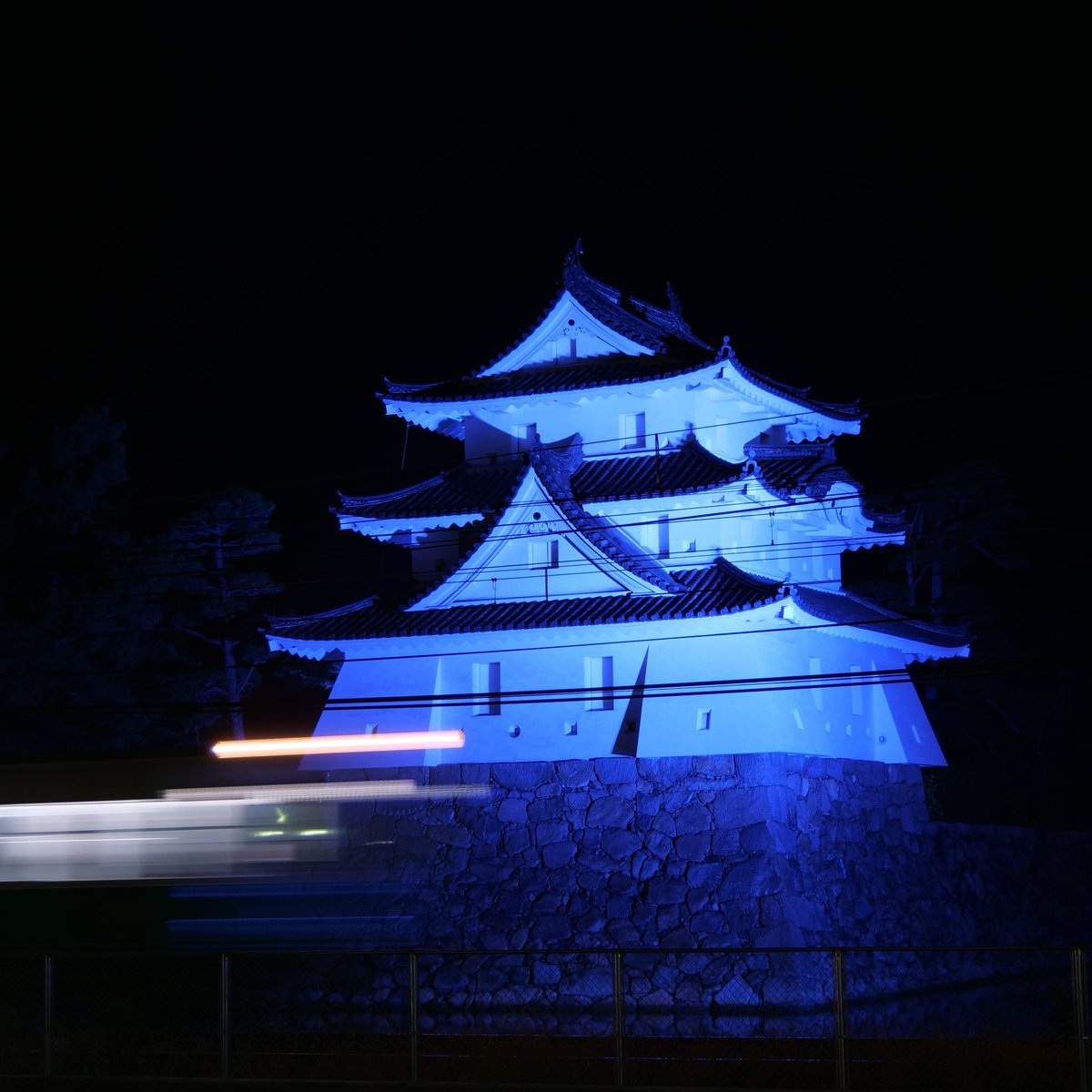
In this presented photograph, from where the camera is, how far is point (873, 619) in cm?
3441

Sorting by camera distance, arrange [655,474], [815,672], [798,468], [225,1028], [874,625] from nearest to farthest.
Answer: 1. [225,1028]
2. [815,672]
3. [655,474]
4. [874,625]
5. [798,468]

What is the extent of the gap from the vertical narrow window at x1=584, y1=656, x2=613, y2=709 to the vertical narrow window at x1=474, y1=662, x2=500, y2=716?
1861mm

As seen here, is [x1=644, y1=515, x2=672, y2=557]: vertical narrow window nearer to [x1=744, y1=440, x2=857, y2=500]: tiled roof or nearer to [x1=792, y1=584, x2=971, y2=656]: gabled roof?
[x1=744, y1=440, x2=857, y2=500]: tiled roof

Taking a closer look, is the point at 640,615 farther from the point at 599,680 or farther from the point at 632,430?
the point at 632,430

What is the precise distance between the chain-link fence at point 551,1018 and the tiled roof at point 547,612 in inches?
251

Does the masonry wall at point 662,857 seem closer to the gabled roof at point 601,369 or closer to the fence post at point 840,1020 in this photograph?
the gabled roof at point 601,369

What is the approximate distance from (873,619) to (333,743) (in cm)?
1195

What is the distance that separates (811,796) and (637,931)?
14.4 ft

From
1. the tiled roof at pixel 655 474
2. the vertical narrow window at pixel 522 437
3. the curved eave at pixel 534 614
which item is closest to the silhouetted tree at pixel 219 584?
the curved eave at pixel 534 614

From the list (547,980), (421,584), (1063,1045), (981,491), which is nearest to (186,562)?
Answer: (421,584)

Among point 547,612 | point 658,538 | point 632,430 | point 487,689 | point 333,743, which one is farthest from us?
point 632,430

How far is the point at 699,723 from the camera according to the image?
3169cm

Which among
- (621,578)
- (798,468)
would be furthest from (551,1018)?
(798,468)

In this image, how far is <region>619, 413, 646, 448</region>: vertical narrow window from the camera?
114 feet
